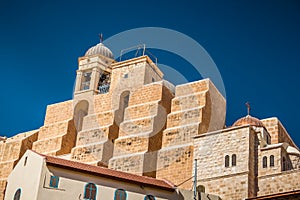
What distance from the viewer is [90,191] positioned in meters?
35.7

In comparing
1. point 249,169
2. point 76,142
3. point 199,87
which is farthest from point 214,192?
point 76,142

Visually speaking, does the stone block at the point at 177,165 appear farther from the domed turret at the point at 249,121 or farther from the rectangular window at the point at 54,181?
the rectangular window at the point at 54,181

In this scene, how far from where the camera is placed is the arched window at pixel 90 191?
1395 inches

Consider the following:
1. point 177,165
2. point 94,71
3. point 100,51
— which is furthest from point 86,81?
point 177,165

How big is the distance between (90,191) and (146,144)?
41.8 feet

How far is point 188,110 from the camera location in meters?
48.2

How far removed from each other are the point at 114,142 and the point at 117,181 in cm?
1363

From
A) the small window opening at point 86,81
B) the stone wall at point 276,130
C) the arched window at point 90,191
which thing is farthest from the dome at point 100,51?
the arched window at point 90,191

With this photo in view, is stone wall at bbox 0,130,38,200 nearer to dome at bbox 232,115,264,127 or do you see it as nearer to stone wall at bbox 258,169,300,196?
dome at bbox 232,115,264,127

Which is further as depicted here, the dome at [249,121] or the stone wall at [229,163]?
the dome at [249,121]

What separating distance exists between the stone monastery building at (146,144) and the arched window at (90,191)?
0.19 feet

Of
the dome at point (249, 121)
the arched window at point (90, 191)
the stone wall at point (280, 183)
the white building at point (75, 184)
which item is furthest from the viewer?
the dome at point (249, 121)

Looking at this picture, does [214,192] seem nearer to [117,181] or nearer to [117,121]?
[117,181]

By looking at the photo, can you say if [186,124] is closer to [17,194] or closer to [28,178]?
[28,178]
